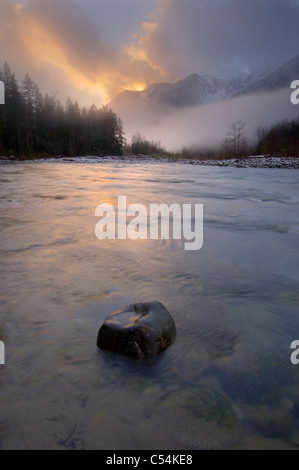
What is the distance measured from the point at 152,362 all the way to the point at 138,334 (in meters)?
0.13

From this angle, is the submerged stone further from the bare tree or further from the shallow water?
the bare tree

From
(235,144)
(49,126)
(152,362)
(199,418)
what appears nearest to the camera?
(199,418)

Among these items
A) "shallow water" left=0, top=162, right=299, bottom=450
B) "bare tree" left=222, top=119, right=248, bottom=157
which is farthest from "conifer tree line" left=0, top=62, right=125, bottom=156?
"shallow water" left=0, top=162, right=299, bottom=450

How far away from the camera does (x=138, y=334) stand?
1227mm

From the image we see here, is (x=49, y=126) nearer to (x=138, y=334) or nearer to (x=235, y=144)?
(x=235, y=144)

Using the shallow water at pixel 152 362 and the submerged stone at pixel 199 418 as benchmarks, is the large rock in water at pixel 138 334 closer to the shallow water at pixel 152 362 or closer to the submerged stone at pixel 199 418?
the shallow water at pixel 152 362

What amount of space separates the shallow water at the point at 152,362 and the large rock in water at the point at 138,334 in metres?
0.04

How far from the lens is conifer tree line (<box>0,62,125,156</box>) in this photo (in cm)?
4091

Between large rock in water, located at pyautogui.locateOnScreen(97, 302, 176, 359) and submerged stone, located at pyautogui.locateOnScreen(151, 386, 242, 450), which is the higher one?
large rock in water, located at pyautogui.locateOnScreen(97, 302, 176, 359)

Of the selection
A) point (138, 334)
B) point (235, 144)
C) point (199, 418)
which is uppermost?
point (235, 144)

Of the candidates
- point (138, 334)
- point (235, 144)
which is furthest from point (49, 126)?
point (138, 334)

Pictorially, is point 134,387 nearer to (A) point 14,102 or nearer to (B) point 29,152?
(B) point 29,152

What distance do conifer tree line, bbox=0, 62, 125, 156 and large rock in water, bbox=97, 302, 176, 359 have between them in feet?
116
